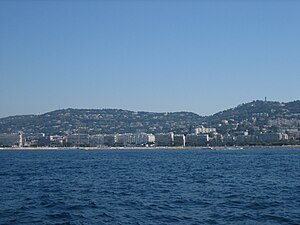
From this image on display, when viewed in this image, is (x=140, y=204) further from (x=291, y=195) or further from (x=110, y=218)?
(x=291, y=195)

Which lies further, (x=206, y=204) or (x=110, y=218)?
(x=206, y=204)

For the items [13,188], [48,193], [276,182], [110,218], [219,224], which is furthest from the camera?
[276,182]

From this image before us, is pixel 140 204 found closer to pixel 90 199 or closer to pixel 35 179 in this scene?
pixel 90 199

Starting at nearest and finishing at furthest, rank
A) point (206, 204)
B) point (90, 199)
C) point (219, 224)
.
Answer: point (219, 224) < point (206, 204) < point (90, 199)

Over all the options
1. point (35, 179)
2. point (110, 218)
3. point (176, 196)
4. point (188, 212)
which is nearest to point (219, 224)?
point (188, 212)

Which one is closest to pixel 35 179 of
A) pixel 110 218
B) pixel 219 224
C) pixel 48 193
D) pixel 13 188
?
pixel 13 188

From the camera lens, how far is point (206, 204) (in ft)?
82.6

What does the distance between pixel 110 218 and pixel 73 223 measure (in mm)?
1764

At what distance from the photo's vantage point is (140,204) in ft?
83.6

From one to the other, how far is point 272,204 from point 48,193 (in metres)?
13.4

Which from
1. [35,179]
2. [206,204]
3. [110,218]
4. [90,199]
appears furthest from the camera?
[35,179]

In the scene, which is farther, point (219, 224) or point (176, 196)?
point (176, 196)

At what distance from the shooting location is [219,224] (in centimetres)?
2014

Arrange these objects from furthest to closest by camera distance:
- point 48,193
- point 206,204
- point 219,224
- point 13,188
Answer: point 13,188 → point 48,193 → point 206,204 → point 219,224
